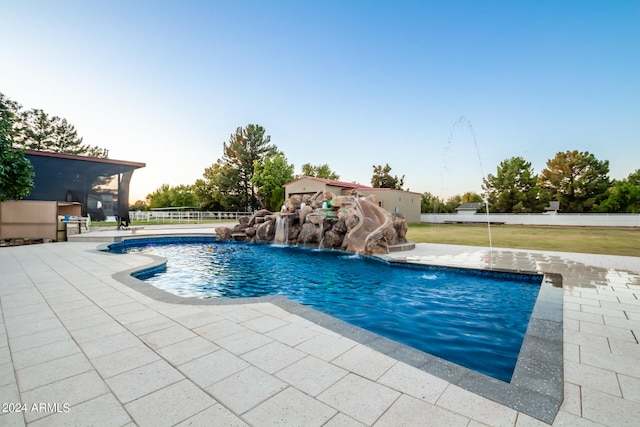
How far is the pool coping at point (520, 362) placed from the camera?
199cm

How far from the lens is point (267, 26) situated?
13750 mm

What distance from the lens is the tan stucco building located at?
27.3 metres

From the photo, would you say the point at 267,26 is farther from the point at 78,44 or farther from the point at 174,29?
the point at 78,44

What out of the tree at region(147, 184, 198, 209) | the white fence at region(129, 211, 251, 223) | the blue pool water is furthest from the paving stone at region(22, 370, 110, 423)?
the tree at region(147, 184, 198, 209)

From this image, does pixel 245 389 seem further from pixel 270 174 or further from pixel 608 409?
pixel 270 174

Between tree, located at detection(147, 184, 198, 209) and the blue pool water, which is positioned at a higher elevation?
tree, located at detection(147, 184, 198, 209)

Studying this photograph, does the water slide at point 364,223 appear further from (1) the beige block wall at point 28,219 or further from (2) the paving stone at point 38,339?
(1) the beige block wall at point 28,219

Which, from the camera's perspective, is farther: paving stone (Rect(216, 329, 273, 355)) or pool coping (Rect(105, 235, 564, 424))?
paving stone (Rect(216, 329, 273, 355))

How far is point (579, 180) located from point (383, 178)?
25137 mm

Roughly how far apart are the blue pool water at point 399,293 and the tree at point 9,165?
4.98 m

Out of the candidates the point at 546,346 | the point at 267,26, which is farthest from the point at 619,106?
the point at 546,346

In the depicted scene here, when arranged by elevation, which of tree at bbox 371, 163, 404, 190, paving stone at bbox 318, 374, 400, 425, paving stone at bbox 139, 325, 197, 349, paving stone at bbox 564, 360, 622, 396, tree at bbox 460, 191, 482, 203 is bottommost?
paving stone at bbox 564, 360, 622, 396

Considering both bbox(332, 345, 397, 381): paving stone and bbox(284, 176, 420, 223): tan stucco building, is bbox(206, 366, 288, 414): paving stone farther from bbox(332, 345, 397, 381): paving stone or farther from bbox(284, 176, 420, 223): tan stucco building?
bbox(284, 176, 420, 223): tan stucco building

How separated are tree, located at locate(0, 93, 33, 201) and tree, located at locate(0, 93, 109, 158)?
116 ft
